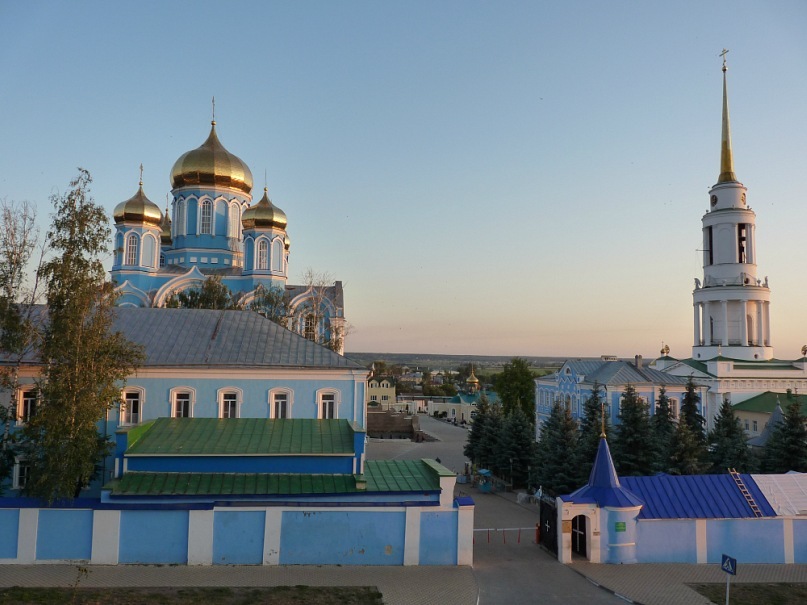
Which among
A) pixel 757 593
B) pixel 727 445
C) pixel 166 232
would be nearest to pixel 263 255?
pixel 166 232

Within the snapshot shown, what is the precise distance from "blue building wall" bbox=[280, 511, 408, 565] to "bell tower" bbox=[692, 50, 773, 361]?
3461 cm

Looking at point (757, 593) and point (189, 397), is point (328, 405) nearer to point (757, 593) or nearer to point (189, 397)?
point (189, 397)

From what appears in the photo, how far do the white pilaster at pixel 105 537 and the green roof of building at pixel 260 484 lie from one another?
0.53 metres

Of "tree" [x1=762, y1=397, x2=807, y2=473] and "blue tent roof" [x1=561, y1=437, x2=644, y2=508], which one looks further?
"tree" [x1=762, y1=397, x2=807, y2=473]

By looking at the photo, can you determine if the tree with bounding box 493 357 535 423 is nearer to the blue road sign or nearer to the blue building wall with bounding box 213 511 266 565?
the blue building wall with bounding box 213 511 266 565

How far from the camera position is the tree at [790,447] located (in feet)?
75.4

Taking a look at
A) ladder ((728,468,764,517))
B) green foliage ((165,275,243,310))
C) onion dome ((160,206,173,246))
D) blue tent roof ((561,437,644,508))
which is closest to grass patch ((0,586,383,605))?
blue tent roof ((561,437,644,508))

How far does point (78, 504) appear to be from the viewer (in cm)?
1533

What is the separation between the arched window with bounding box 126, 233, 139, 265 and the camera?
154ft

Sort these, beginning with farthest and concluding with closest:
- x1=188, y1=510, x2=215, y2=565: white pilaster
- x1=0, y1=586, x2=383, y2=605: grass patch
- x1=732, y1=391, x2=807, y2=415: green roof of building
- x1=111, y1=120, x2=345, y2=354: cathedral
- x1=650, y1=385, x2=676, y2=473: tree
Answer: x1=111, y1=120, x2=345, y2=354: cathedral
x1=732, y1=391, x2=807, y2=415: green roof of building
x1=650, y1=385, x2=676, y2=473: tree
x1=188, y1=510, x2=215, y2=565: white pilaster
x1=0, y1=586, x2=383, y2=605: grass patch

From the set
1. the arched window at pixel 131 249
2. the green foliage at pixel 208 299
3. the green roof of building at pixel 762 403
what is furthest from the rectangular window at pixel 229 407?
the green roof of building at pixel 762 403

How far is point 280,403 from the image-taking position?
71.7ft

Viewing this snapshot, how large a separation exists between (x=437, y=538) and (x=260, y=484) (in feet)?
14.8

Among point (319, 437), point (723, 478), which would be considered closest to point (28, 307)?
point (319, 437)
